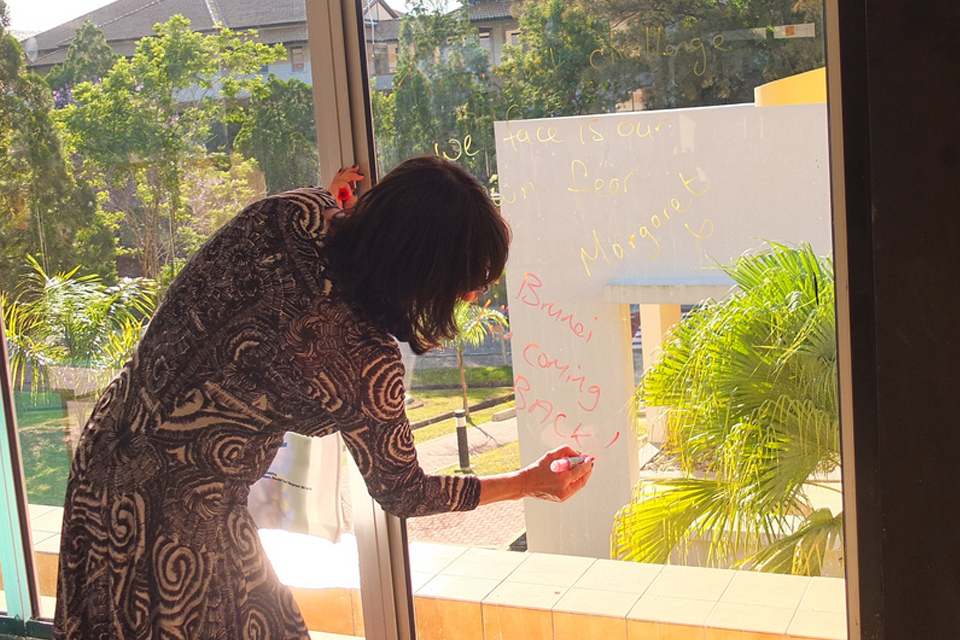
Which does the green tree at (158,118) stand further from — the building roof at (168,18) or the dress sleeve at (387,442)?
the dress sleeve at (387,442)

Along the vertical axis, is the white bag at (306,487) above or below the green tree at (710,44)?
below

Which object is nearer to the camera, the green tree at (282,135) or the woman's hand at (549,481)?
the woman's hand at (549,481)

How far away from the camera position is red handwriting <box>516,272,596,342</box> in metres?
1.88

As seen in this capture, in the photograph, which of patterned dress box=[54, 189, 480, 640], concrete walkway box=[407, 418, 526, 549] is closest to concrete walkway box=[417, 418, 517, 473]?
concrete walkway box=[407, 418, 526, 549]

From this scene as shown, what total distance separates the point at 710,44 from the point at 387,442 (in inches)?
35.3

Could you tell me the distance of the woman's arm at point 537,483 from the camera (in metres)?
1.55

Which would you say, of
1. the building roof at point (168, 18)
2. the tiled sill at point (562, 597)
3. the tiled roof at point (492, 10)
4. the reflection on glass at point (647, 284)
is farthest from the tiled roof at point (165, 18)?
the tiled sill at point (562, 597)

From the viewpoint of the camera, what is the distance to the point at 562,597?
77.7 inches

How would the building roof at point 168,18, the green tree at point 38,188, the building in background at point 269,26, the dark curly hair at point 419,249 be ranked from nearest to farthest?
the dark curly hair at point 419,249 → the building in background at point 269,26 → the building roof at point 168,18 → the green tree at point 38,188

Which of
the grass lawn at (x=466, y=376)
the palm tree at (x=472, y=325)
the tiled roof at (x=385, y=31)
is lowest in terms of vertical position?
the grass lawn at (x=466, y=376)

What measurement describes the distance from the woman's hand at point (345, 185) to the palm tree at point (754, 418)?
2.31 ft

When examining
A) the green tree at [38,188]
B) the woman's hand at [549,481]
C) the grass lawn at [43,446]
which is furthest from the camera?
the grass lawn at [43,446]

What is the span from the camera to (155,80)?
225cm

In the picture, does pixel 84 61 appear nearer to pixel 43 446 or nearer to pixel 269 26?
pixel 269 26
